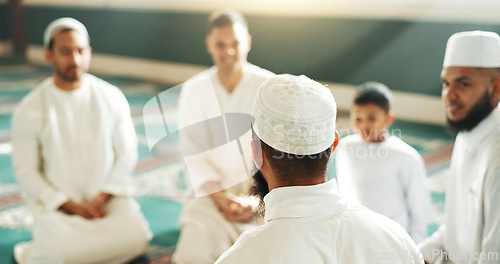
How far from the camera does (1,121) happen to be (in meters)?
5.48

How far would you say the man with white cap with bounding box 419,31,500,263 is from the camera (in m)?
1.73

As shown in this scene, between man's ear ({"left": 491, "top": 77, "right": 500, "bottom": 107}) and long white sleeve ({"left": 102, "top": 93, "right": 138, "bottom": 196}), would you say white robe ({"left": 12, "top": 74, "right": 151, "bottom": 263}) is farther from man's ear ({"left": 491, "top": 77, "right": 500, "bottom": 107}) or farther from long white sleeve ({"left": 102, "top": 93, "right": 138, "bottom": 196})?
man's ear ({"left": 491, "top": 77, "right": 500, "bottom": 107})

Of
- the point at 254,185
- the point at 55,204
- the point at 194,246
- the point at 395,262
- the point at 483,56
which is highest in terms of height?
the point at 483,56

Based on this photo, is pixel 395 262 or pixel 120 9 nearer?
pixel 395 262

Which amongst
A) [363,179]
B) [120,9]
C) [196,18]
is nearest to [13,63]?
[120,9]

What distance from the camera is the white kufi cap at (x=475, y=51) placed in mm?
1831

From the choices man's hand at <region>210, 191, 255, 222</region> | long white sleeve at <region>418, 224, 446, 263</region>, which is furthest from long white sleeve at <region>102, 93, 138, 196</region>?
long white sleeve at <region>418, 224, 446, 263</region>

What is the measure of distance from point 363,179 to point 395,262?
1.12 meters

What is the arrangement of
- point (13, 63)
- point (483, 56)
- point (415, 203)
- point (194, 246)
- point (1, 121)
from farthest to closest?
point (13, 63) → point (1, 121) → point (194, 246) → point (415, 203) → point (483, 56)

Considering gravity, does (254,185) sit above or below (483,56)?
below

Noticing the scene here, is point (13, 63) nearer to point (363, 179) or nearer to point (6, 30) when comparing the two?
point (6, 30)

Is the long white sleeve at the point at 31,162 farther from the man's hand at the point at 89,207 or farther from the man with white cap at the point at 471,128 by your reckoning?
the man with white cap at the point at 471,128

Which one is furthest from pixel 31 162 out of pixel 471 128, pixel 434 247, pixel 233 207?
pixel 471 128

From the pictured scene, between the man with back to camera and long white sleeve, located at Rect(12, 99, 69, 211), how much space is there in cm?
62
